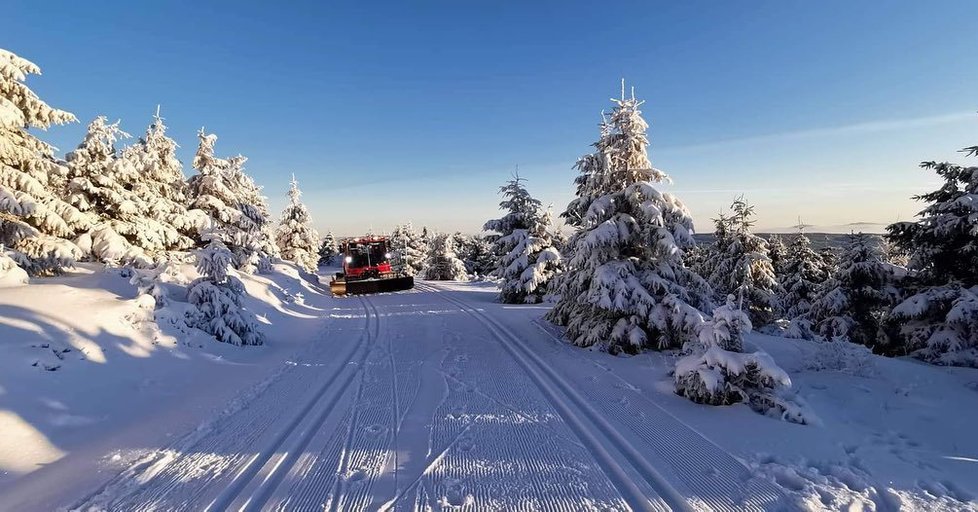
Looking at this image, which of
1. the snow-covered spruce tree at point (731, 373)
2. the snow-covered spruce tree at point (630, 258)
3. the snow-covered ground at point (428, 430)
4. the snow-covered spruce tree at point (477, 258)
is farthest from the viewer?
the snow-covered spruce tree at point (477, 258)

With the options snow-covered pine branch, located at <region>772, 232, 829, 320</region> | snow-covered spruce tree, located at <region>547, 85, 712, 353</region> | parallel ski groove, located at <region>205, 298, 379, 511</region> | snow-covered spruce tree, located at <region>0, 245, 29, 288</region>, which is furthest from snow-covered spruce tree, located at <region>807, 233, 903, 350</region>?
snow-covered spruce tree, located at <region>0, 245, 29, 288</region>

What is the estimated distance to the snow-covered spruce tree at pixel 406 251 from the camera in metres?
Answer: 52.7

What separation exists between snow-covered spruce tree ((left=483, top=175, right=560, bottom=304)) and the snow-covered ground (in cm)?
1058

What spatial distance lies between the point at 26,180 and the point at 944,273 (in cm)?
2415

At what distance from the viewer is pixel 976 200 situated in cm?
999

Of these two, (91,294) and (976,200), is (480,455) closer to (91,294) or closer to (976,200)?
(91,294)

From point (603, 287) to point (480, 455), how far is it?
584cm

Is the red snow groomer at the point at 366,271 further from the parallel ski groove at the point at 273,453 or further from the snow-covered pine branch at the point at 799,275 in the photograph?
the snow-covered pine branch at the point at 799,275

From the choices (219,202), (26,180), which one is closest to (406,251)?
(219,202)

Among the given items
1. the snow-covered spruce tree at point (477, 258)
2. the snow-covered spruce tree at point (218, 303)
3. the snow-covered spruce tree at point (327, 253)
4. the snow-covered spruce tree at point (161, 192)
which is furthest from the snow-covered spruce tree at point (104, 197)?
the snow-covered spruce tree at point (327, 253)

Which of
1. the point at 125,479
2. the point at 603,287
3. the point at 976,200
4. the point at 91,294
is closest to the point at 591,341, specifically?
the point at 603,287

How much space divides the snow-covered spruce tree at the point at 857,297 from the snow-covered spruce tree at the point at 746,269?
113 inches

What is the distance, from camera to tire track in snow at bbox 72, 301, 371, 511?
3.70 meters

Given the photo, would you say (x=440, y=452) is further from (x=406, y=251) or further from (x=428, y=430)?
(x=406, y=251)
